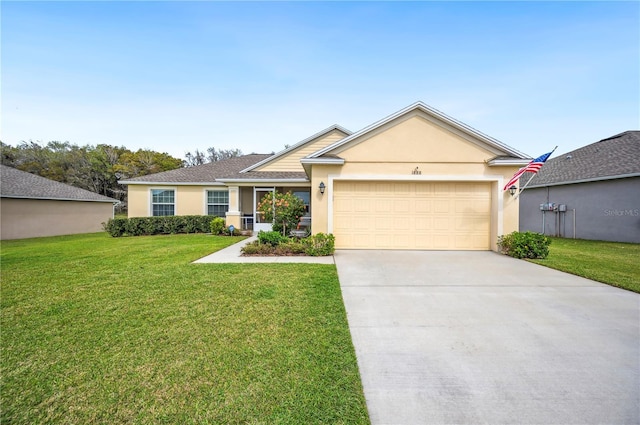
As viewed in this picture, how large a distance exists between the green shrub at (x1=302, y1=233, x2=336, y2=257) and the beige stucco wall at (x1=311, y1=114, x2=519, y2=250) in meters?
0.62

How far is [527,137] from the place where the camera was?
57.3 ft

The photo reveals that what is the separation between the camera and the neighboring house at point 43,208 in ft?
48.9

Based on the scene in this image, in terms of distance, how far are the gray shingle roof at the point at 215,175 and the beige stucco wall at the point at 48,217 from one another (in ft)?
20.2

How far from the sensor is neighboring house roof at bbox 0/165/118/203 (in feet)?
49.7

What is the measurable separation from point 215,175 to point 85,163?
103 ft

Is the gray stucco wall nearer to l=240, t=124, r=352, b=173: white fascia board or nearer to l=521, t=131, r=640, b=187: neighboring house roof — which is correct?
l=521, t=131, r=640, b=187: neighboring house roof

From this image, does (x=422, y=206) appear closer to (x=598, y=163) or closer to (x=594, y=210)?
(x=594, y=210)

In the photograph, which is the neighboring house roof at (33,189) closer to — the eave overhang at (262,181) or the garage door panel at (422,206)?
the eave overhang at (262,181)

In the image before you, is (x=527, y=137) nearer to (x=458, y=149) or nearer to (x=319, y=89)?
(x=458, y=149)

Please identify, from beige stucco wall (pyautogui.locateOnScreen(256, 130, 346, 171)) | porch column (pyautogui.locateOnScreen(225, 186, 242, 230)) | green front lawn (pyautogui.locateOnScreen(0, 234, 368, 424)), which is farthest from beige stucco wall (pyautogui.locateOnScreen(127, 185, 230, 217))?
green front lawn (pyautogui.locateOnScreen(0, 234, 368, 424))

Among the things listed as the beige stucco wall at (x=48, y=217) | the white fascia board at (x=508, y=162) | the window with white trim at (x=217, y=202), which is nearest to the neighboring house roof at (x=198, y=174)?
the window with white trim at (x=217, y=202)

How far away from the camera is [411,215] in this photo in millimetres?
8984

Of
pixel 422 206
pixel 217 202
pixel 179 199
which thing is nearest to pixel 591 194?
pixel 422 206

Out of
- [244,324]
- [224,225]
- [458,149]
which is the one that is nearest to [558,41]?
[458,149]
